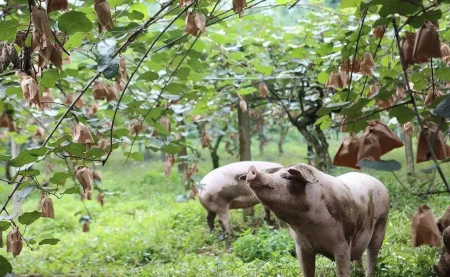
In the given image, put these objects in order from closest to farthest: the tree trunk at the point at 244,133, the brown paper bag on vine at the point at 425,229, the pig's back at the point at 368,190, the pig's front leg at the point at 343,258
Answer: the brown paper bag on vine at the point at 425,229, the pig's front leg at the point at 343,258, the pig's back at the point at 368,190, the tree trunk at the point at 244,133

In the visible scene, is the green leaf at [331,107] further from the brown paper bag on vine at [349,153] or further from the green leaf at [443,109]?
the green leaf at [443,109]

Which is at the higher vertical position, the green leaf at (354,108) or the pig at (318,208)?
the green leaf at (354,108)

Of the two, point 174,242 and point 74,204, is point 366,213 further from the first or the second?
point 74,204

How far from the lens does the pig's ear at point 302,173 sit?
2.05 m

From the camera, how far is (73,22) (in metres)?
1.46

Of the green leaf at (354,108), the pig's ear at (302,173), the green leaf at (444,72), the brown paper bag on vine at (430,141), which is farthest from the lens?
the pig's ear at (302,173)

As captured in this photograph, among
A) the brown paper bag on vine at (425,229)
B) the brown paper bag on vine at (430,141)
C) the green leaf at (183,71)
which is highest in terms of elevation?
the green leaf at (183,71)

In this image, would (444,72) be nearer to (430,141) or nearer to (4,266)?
(430,141)

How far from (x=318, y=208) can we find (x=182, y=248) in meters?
3.34

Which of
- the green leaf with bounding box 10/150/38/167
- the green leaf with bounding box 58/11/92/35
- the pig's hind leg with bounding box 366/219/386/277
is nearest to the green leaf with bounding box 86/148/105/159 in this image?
the green leaf with bounding box 10/150/38/167

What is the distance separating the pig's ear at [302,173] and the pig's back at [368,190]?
15.3 inches

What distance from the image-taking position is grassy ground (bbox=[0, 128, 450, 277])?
3377 millimetres

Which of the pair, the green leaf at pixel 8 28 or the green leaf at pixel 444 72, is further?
the green leaf at pixel 444 72

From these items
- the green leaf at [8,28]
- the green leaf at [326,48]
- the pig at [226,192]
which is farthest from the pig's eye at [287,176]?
the pig at [226,192]
